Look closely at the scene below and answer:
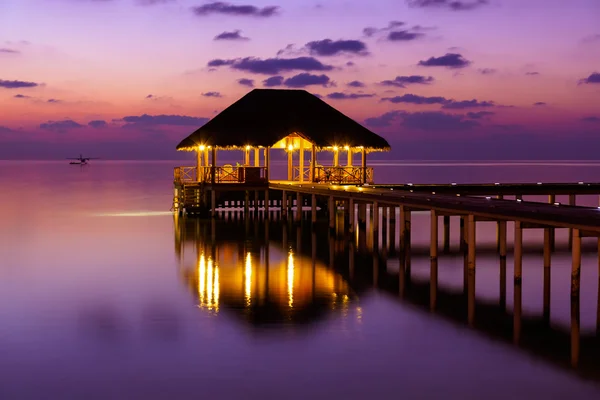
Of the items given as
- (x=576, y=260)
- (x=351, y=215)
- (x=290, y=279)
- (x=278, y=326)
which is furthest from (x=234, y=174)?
(x=576, y=260)

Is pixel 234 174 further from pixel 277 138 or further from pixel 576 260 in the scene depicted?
pixel 576 260

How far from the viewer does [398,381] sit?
9711mm

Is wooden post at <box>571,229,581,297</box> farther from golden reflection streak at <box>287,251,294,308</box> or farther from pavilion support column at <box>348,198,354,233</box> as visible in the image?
pavilion support column at <box>348,198,354,233</box>

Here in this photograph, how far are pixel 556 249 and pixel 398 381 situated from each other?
47.3ft

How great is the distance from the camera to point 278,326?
12453 millimetres

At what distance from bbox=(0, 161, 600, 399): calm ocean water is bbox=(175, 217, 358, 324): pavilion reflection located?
54 mm

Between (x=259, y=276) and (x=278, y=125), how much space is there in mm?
15029

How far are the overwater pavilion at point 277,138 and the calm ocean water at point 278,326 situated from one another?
27.0 feet

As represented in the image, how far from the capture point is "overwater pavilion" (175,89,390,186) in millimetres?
30922

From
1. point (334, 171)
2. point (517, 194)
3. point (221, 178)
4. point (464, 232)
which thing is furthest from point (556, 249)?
point (221, 178)

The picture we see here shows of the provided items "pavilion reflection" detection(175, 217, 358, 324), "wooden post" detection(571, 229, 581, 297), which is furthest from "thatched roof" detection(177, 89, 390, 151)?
"wooden post" detection(571, 229, 581, 297)

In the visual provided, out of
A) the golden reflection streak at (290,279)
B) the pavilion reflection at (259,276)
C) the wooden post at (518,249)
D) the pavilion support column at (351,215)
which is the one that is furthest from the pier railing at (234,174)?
the wooden post at (518,249)

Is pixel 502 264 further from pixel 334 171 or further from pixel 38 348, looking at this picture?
pixel 334 171

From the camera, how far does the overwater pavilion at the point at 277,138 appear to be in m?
30.9
